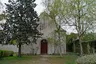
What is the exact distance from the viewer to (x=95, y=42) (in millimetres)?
21344

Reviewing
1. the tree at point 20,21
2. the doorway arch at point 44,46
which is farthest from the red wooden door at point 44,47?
the tree at point 20,21

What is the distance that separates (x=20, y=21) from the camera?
2341 centimetres

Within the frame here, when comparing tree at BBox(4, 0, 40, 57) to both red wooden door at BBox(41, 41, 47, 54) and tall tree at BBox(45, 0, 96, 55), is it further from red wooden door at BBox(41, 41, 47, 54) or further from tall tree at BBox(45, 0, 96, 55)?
red wooden door at BBox(41, 41, 47, 54)

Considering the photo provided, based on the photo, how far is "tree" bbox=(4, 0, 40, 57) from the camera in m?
23.2

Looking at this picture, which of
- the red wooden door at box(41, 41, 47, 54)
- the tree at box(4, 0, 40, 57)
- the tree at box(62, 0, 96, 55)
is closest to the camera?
the tree at box(62, 0, 96, 55)

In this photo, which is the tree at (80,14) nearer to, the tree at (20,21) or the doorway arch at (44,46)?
the tree at (20,21)

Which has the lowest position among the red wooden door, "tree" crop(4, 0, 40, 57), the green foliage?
the red wooden door

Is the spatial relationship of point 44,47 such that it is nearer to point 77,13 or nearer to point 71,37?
point 71,37

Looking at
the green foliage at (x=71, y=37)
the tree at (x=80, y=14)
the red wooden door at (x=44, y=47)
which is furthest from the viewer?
the green foliage at (x=71, y=37)

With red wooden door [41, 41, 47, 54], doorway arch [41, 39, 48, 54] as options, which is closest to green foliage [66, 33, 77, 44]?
doorway arch [41, 39, 48, 54]

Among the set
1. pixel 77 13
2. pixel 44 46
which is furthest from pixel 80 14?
pixel 44 46

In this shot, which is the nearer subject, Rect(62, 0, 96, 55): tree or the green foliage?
Rect(62, 0, 96, 55): tree

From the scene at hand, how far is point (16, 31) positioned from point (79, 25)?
9326 millimetres

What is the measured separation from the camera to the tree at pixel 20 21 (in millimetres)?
23153
